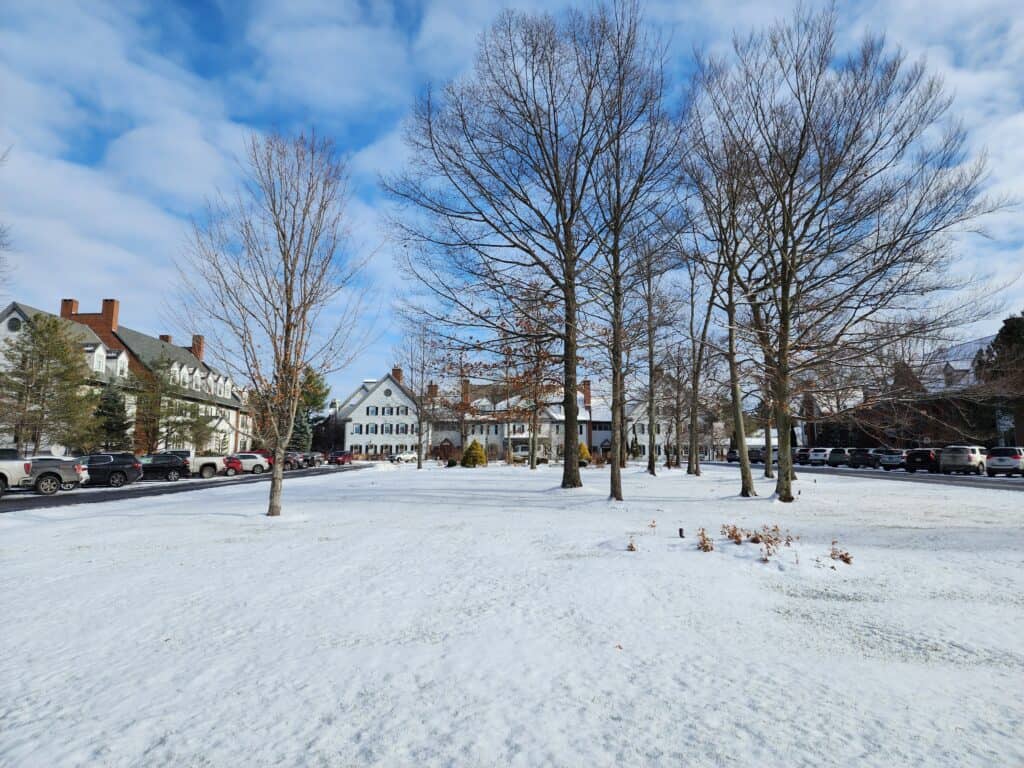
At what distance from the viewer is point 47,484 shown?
75.9 ft

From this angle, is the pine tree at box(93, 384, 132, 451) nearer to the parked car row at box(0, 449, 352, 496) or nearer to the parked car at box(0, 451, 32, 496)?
the parked car row at box(0, 449, 352, 496)

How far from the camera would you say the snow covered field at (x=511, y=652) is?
3248 millimetres

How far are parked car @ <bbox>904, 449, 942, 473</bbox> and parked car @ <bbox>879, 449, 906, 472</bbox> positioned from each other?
1640 millimetres

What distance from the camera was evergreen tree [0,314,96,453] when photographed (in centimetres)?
3139

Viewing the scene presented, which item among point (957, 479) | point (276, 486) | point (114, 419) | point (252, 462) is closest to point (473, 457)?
point (252, 462)

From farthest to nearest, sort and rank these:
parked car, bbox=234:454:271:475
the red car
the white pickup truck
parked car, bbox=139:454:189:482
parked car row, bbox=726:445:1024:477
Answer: parked car, bbox=234:454:271:475 < the red car < parked car row, bbox=726:445:1024:477 < parked car, bbox=139:454:189:482 < the white pickup truck

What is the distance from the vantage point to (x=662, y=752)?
312 cm

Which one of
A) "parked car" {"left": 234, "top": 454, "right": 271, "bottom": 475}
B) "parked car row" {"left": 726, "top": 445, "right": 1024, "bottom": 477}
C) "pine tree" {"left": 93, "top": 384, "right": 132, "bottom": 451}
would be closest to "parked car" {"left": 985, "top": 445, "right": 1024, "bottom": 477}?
"parked car row" {"left": 726, "top": 445, "right": 1024, "bottom": 477}

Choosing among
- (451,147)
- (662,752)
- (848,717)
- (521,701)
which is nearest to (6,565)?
(521,701)

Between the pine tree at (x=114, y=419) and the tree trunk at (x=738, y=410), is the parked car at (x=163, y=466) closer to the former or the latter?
the pine tree at (x=114, y=419)

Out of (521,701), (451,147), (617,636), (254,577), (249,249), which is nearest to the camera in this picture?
(521,701)

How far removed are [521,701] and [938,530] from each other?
9929mm

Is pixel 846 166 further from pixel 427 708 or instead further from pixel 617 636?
pixel 427 708

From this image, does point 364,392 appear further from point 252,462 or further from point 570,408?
point 570,408
